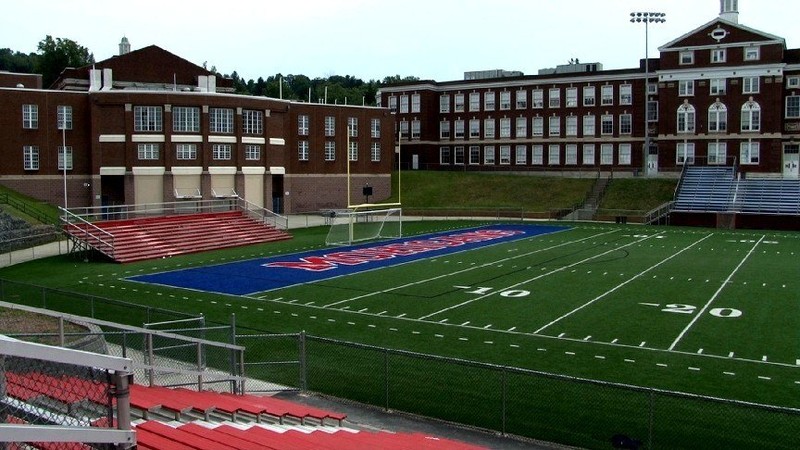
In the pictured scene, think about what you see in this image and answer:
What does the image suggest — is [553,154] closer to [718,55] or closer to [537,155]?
[537,155]

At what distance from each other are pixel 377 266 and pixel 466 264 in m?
3.84

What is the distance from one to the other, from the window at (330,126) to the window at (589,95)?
25070 mm

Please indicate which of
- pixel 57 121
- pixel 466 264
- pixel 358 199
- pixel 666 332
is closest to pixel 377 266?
pixel 466 264

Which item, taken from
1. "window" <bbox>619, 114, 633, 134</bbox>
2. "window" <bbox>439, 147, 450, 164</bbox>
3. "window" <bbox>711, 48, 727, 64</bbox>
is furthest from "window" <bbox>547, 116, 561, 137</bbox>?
"window" <bbox>711, 48, 727, 64</bbox>

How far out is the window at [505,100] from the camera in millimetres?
81562

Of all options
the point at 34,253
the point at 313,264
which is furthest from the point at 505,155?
the point at 34,253

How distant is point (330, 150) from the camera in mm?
68500

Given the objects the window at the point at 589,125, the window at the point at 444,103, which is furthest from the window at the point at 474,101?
the window at the point at 589,125

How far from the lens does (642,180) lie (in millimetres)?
67875

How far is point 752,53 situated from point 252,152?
136ft

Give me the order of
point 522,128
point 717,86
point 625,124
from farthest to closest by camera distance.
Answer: point 522,128 < point 625,124 < point 717,86

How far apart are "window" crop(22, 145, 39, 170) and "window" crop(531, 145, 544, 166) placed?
4633 centimetres

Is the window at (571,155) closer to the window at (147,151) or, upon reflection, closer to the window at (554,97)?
the window at (554,97)

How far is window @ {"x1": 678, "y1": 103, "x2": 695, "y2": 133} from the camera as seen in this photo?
6975 centimetres
